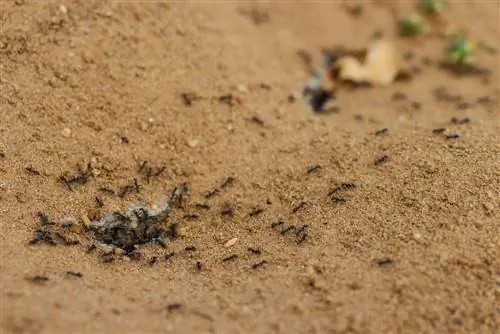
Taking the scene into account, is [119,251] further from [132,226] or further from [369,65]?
[369,65]

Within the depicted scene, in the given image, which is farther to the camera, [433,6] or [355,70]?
[433,6]

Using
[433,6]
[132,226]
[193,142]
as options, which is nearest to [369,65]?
[433,6]

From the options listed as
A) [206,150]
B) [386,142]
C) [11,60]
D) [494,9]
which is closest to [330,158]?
[386,142]

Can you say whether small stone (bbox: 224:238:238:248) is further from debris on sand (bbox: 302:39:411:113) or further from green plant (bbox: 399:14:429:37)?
green plant (bbox: 399:14:429:37)

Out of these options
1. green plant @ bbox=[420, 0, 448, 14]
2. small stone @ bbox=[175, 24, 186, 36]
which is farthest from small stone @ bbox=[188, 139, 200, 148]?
green plant @ bbox=[420, 0, 448, 14]

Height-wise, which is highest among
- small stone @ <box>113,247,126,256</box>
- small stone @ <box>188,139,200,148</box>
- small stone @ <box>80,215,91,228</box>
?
small stone @ <box>188,139,200,148</box>
